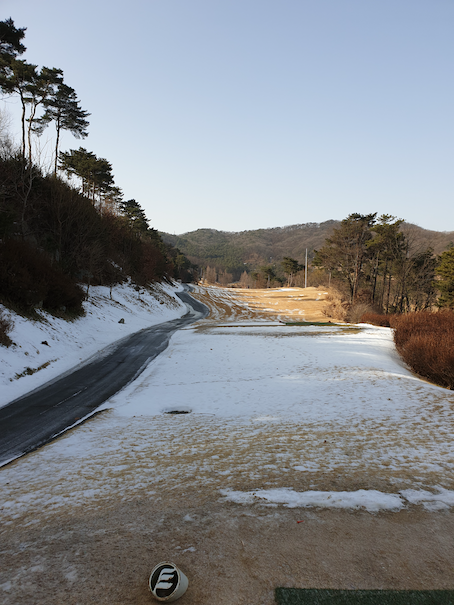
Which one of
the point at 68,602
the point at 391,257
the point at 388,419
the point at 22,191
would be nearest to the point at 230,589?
the point at 68,602

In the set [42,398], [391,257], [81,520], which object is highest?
[391,257]

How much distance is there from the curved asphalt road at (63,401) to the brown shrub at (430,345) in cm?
1129

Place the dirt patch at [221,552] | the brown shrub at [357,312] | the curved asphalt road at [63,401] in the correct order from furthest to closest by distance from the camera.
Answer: the brown shrub at [357,312], the curved asphalt road at [63,401], the dirt patch at [221,552]

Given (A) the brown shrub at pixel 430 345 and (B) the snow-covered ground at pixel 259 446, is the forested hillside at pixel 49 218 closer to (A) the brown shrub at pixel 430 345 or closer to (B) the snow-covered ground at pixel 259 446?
(B) the snow-covered ground at pixel 259 446

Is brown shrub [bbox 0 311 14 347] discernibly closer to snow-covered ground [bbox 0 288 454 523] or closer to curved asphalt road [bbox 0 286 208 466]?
curved asphalt road [bbox 0 286 208 466]

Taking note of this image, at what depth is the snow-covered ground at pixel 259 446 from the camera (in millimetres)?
4504

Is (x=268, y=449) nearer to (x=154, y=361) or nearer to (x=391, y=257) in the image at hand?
(x=154, y=361)

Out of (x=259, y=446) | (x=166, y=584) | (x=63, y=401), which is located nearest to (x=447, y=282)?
(x=259, y=446)

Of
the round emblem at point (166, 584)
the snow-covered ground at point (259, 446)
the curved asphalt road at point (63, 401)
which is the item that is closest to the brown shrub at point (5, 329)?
the curved asphalt road at point (63, 401)

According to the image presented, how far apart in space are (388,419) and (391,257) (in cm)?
4039

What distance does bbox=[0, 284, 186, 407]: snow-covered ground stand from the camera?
38.2ft

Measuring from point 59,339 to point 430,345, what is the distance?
54.0ft

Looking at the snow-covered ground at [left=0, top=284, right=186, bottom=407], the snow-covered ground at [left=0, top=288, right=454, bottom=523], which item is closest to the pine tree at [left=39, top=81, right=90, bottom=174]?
the snow-covered ground at [left=0, top=284, right=186, bottom=407]

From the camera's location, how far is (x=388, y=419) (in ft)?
25.4
